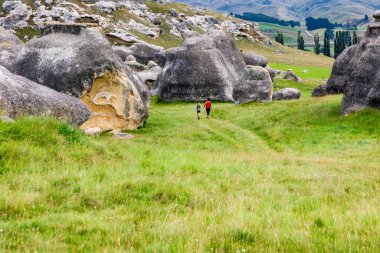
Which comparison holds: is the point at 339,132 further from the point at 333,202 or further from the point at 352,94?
the point at 333,202

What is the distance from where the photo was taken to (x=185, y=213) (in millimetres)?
8234

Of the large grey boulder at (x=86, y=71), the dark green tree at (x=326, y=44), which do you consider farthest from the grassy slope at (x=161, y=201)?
the dark green tree at (x=326, y=44)

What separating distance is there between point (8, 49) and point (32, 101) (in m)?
29.3

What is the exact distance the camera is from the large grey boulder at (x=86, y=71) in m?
29.7

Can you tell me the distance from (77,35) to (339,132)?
19233 millimetres

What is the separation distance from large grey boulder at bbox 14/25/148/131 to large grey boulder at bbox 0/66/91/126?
761 centimetres

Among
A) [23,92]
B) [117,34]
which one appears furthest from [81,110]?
[117,34]

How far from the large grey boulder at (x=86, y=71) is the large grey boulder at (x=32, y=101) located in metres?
7.61

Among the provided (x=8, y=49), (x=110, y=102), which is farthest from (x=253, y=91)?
(x=8, y=49)

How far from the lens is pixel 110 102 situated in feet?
103

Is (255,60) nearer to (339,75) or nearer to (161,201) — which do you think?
(339,75)

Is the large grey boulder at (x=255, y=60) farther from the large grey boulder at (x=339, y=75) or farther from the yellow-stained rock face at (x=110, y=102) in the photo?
the yellow-stained rock face at (x=110, y=102)

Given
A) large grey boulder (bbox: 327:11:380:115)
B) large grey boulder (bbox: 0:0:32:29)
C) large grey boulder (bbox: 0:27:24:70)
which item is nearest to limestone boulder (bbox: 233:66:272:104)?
large grey boulder (bbox: 327:11:380:115)

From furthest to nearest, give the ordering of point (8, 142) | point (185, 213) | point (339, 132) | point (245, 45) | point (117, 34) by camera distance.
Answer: point (245, 45)
point (117, 34)
point (339, 132)
point (8, 142)
point (185, 213)
